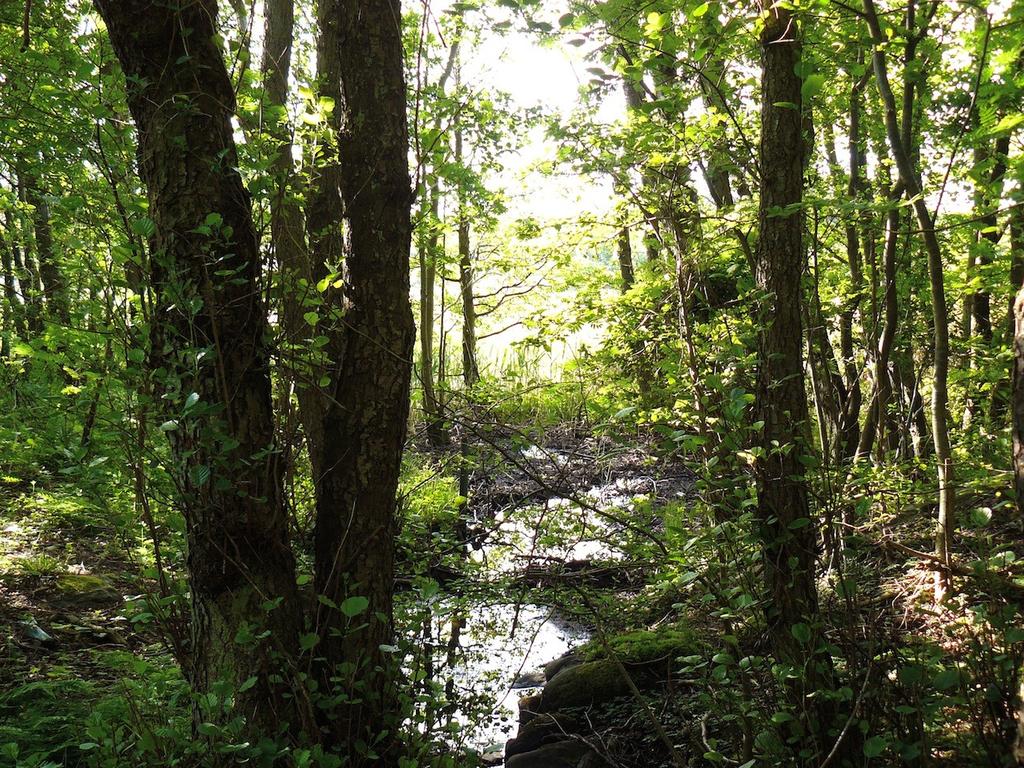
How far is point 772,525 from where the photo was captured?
2926 millimetres

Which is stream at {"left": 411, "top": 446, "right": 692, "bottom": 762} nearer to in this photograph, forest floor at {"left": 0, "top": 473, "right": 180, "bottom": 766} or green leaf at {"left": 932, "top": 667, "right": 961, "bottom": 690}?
green leaf at {"left": 932, "top": 667, "right": 961, "bottom": 690}

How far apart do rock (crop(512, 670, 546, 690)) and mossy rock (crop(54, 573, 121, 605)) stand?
2.92 m

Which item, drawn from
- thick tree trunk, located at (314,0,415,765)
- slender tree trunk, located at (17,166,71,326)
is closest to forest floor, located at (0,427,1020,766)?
thick tree trunk, located at (314,0,415,765)

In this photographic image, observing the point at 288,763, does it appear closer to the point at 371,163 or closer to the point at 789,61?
the point at 371,163

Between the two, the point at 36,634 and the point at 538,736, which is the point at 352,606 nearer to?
the point at 538,736

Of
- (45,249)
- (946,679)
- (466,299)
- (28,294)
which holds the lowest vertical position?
(946,679)

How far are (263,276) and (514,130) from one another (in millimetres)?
6974

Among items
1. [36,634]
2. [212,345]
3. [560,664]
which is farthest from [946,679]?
[36,634]

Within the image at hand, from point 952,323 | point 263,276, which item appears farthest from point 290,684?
point 952,323

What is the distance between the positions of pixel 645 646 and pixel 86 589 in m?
3.87

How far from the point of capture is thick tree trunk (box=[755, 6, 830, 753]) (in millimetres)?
2812

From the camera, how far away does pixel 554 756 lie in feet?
13.1

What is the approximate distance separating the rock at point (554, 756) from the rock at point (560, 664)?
1.04 m

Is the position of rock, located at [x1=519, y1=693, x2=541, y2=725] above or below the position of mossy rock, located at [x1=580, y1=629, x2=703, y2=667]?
below
